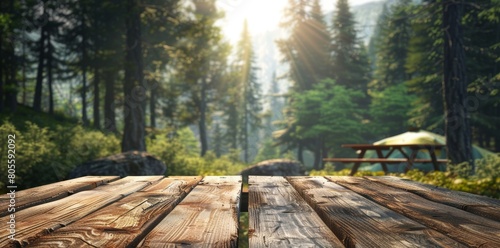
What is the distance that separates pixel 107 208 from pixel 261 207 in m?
0.76

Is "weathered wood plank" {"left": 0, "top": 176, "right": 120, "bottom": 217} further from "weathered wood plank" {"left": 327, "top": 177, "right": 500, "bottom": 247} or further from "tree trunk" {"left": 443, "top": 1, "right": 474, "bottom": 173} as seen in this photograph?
"tree trunk" {"left": 443, "top": 1, "right": 474, "bottom": 173}

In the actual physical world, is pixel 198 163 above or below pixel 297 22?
below

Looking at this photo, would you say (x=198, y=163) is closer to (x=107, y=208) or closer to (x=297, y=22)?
(x=107, y=208)

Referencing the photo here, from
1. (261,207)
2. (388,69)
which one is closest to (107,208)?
(261,207)

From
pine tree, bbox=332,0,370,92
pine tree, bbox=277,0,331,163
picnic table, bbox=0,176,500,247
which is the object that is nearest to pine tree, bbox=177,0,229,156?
pine tree, bbox=277,0,331,163

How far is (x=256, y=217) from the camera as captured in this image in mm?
1518

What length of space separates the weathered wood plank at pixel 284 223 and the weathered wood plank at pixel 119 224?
0.41 m

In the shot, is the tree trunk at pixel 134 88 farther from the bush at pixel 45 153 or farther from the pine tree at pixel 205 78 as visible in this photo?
the pine tree at pixel 205 78

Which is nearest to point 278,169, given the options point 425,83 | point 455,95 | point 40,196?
point 455,95

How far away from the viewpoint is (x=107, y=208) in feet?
5.66

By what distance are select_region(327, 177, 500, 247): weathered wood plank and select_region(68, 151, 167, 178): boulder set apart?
8879 mm

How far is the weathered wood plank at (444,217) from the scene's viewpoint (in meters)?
1.23

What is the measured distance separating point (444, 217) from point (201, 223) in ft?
3.46

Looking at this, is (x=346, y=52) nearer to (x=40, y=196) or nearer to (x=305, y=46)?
(x=305, y=46)
